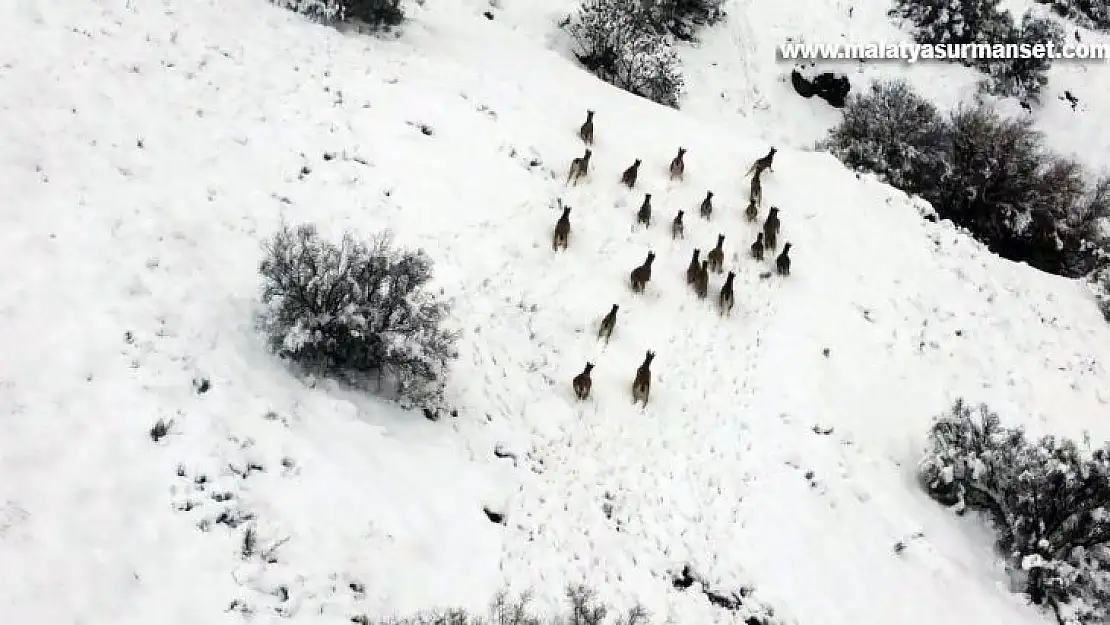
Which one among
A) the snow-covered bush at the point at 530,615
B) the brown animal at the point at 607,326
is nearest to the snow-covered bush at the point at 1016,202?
the brown animal at the point at 607,326

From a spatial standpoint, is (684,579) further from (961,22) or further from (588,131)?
(961,22)

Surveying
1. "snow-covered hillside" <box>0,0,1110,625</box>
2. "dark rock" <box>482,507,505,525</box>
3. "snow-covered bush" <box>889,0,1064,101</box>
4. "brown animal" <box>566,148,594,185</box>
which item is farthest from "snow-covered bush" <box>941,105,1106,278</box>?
"dark rock" <box>482,507,505,525</box>

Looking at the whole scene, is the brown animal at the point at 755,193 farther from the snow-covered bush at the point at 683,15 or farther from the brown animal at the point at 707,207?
the snow-covered bush at the point at 683,15

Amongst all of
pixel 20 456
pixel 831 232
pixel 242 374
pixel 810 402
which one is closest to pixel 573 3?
pixel 831 232

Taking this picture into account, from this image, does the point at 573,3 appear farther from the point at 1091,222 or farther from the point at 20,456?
the point at 20,456

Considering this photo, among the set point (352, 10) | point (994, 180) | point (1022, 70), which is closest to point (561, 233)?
point (352, 10)

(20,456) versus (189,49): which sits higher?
(189,49)
